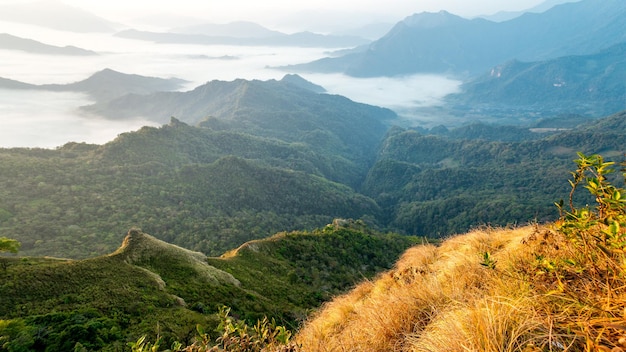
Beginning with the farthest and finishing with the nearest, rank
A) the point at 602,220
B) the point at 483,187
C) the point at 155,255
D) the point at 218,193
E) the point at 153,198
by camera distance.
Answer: the point at 483,187
the point at 218,193
the point at 153,198
the point at 155,255
the point at 602,220

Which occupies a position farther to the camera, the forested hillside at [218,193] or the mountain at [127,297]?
the forested hillside at [218,193]

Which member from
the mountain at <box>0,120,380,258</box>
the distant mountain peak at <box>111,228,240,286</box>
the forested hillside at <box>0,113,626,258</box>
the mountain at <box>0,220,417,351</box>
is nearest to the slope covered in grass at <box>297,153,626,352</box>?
the mountain at <box>0,220,417,351</box>

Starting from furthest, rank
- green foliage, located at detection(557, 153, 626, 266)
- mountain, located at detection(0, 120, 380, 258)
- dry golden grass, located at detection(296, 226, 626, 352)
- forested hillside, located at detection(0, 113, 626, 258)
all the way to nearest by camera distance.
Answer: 1. forested hillside, located at detection(0, 113, 626, 258)
2. mountain, located at detection(0, 120, 380, 258)
3. green foliage, located at detection(557, 153, 626, 266)
4. dry golden grass, located at detection(296, 226, 626, 352)

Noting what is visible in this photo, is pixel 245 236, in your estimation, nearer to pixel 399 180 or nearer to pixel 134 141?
pixel 134 141

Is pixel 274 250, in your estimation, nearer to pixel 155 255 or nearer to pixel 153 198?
pixel 155 255

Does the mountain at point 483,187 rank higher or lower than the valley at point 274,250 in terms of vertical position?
lower

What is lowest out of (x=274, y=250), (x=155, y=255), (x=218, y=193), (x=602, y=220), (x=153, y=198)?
(x=218, y=193)

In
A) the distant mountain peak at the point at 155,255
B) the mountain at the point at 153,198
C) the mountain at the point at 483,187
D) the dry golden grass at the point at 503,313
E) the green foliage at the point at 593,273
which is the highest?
the green foliage at the point at 593,273

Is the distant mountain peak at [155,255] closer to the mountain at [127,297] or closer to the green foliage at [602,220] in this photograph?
the mountain at [127,297]

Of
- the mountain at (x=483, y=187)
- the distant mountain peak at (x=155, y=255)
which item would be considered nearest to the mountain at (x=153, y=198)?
the mountain at (x=483, y=187)

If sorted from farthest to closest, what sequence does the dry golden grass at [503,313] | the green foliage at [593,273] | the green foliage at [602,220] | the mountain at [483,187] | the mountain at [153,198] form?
1. the mountain at [483,187]
2. the mountain at [153,198]
3. the green foliage at [602,220]
4. the dry golden grass at [503,313]
5. the green foliage at [593,273]

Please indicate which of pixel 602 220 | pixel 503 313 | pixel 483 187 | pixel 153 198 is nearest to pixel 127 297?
pixel 503 313

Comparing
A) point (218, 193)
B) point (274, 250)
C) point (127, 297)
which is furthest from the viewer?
point (218, 193)

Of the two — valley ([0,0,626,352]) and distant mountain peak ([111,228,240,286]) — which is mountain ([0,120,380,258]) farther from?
distant mountain peak ([111,228,240,286])
